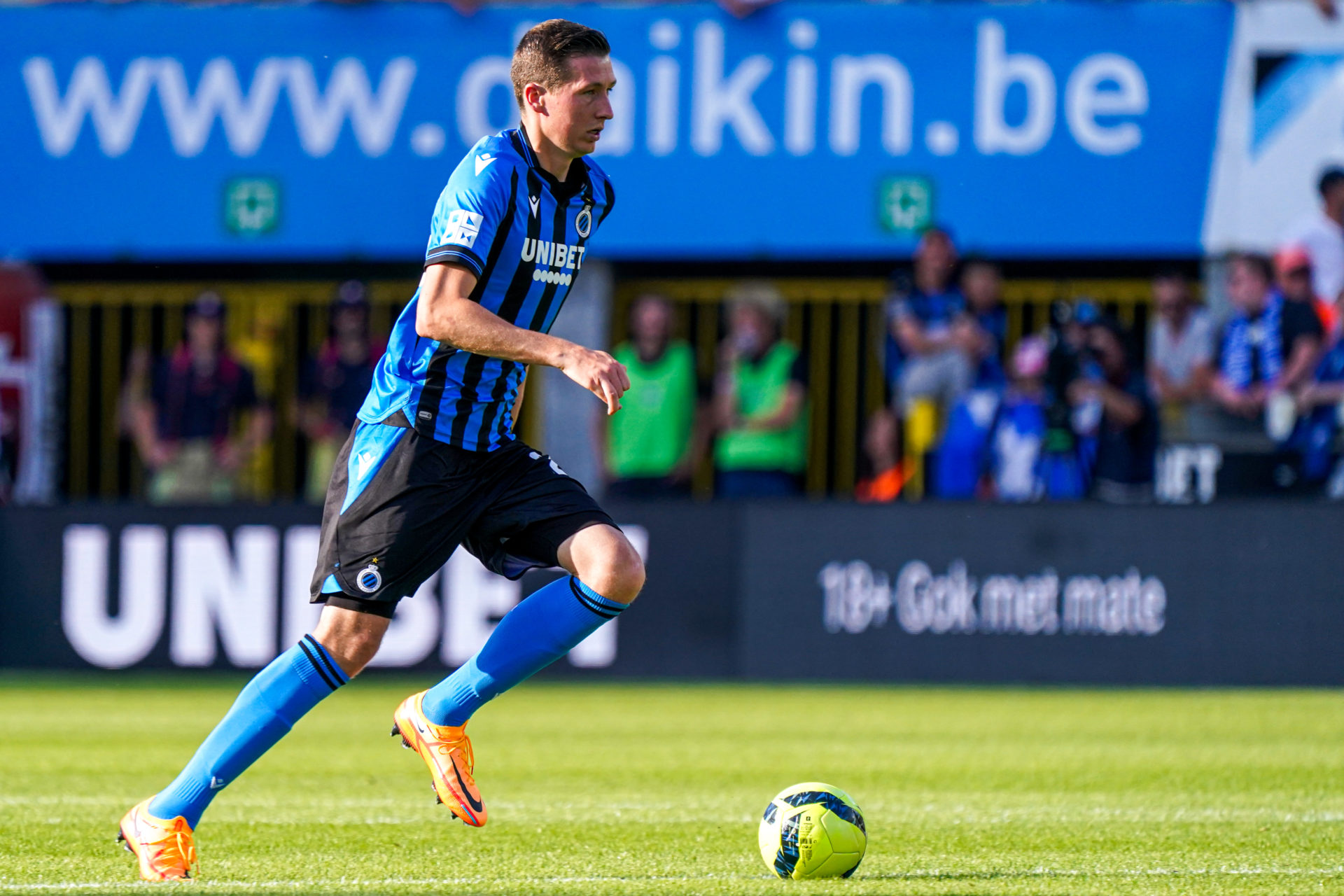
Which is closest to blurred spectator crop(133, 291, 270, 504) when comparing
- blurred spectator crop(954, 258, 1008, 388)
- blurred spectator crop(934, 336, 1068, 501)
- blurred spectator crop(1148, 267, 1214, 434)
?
blurred spectator crop(934, 336, 1068, 501)

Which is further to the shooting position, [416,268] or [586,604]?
[416,268]

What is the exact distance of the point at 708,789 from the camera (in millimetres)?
7156

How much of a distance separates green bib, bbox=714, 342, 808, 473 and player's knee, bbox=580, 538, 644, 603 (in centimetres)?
710

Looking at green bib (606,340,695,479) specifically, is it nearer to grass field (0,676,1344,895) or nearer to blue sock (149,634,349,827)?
grass field (0,676,1344,895)

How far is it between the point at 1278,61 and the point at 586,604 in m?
10.2

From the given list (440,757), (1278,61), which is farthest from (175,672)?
(1278,61)

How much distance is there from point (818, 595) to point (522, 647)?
6.53 m

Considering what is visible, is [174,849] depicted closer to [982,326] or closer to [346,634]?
[346,634]

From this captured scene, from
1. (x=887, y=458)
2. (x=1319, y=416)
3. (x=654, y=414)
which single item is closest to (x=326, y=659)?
(x=654, y=414)

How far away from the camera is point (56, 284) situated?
49.8 feet

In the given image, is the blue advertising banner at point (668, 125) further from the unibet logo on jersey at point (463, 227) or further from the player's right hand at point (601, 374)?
the player's right hand at point (601, 374)

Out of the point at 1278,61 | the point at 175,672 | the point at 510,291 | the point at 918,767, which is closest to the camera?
the point at 510,291

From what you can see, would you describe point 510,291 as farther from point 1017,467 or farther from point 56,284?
point 56,284

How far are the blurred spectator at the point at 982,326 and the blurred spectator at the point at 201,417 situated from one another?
4.89 meters
